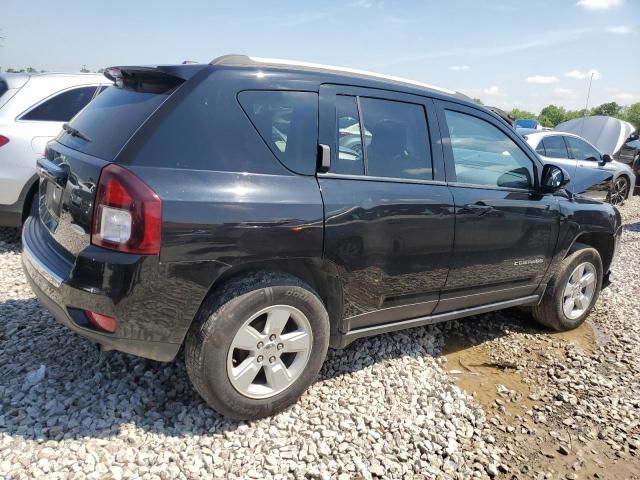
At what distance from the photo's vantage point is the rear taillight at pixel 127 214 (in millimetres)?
2139

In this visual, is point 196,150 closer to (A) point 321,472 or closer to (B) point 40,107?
(A) point 321,472

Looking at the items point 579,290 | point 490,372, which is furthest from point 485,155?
point 579,290

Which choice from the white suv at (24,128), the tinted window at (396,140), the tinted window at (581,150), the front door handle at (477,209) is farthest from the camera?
the tinted window at (581,150)

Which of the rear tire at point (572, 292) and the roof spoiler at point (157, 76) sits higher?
the roof spoiler at point (157, 76)

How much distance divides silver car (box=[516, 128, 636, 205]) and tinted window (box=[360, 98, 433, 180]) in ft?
21.9

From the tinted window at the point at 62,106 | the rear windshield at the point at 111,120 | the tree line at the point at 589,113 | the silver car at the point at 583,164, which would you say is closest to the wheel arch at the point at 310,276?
the rear windshield at the point at 111,120

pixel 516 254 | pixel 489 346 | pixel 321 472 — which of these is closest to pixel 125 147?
pixel 321 472

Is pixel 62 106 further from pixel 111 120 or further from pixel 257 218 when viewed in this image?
pixel 257 218

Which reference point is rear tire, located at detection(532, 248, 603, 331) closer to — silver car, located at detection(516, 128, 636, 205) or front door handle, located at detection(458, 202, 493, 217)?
front door handle, located at detection(458, 202, 493, 217)

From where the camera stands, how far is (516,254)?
3.63 meters

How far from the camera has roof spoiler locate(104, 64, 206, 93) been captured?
2455 millimetres

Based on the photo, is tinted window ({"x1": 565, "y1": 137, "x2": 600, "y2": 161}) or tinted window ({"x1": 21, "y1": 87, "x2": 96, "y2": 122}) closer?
tinted window ({"x1": 21, "y1": 87, "x2": 96, "y2": 122})

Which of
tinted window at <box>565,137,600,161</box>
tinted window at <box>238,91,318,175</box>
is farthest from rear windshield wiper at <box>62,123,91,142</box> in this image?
tinted window at <box>565,137,600,161</box>

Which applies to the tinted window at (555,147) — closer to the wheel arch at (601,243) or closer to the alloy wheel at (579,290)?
the wheel arch at (601,243)
